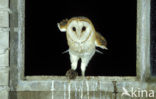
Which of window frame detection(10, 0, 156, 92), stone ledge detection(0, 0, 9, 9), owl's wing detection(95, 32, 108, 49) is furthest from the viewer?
owl's wing detection(95, 32, 108, 49)

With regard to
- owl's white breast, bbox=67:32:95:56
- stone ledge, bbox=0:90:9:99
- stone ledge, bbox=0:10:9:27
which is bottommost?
stone ledge, bbox=0:90:9:99

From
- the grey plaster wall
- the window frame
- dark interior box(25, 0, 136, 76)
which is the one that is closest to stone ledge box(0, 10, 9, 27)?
the grey plaster wall

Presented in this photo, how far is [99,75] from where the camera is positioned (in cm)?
474

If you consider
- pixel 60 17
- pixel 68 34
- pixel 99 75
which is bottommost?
pixel 99 75

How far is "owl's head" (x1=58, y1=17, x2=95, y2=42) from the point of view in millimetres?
4707

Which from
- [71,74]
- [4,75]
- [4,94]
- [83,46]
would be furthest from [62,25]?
[4,94]

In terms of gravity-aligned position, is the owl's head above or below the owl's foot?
above

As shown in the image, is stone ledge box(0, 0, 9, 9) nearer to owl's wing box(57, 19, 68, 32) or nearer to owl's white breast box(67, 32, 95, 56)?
owl's wing box(57, 19, 68, 32)

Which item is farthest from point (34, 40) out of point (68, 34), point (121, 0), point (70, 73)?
→ point (121, 0)

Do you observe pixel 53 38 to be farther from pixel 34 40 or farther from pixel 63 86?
pixel 63 86

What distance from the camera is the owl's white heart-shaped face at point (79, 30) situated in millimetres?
4703

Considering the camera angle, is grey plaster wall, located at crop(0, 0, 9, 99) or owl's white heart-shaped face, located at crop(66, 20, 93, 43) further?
owl's white heart-shaped face, located at crop(66, 20, 93, 43)

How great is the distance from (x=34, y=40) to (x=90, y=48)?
1.19 metres

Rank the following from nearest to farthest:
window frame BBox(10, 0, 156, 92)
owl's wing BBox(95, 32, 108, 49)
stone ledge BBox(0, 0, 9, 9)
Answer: stone ledge BBox(0, 0, 9, 9)
window frame BBox(10, 0, 156, 92)
owl's wing BBox(95, 32, 108, 49)
